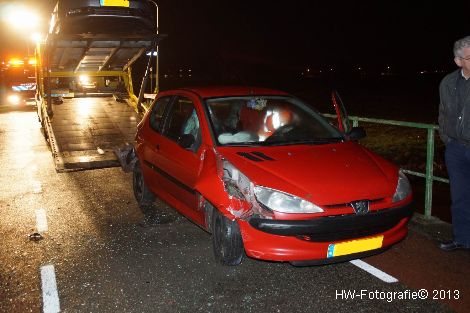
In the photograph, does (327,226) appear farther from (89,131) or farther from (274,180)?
(89,131)

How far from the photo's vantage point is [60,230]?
5.39 meters

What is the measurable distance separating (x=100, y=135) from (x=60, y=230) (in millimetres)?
4612

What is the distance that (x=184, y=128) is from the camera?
16.9 ft

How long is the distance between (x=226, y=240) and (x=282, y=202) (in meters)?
0.71

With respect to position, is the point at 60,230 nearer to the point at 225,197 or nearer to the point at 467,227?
the point at 225,197

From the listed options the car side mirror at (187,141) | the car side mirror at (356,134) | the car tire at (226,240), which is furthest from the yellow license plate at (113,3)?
the car tire at (226,240)

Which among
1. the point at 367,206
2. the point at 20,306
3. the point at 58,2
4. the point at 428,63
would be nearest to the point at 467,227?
the point at 367,206

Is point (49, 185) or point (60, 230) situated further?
point (49, 185)

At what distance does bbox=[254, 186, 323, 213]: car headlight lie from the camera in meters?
3.69

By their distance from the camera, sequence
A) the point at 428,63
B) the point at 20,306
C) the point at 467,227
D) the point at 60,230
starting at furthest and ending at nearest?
1. the point at 428,63
2. the point at 60,230
3. the point at 467,227
4. the point at 20,306

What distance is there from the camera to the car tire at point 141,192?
614cm

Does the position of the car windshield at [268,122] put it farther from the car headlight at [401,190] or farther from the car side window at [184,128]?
the car headlight at [401,190]

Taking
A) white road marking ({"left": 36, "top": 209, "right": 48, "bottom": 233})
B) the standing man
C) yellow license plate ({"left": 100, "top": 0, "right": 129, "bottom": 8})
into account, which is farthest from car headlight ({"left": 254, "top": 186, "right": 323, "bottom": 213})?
yellow license plate ({"left": 100, "top": 0, "right": 129, "bottom": 8})

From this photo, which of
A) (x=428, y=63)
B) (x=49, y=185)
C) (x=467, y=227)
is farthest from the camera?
(x=428, y=63)
